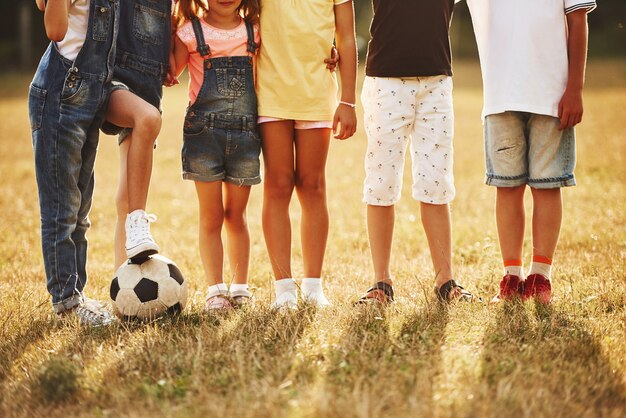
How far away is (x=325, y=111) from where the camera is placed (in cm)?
418

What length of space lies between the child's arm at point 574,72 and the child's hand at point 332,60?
1264mm

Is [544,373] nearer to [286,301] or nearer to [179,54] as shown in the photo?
[286,301]

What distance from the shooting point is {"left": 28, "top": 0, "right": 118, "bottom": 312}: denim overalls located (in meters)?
3.82

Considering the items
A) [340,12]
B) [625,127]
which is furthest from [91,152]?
[625,127]

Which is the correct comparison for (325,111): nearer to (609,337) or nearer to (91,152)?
(91,152)

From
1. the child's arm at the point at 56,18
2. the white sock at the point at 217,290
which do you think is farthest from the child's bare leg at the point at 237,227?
the child's arm at the point at 56,18

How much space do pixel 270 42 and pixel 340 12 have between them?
1.40ft

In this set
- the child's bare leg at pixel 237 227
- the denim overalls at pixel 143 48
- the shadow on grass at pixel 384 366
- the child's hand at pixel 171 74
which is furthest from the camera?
the child's bare leg at pixel 237 227

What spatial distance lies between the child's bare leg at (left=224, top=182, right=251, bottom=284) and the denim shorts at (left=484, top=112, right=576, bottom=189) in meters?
1.44

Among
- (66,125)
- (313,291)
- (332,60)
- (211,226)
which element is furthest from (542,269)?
(66,125)

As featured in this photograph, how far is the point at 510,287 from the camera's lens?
4242 millimetres

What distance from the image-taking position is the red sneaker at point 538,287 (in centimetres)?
412

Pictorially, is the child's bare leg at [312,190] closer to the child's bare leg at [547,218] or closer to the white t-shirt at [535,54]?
the white t-shirt at [535,54]

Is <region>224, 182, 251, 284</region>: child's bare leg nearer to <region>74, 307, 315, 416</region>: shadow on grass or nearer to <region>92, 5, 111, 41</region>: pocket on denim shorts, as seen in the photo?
<region>74, 307, 315, 416</region>: shadow on grass
